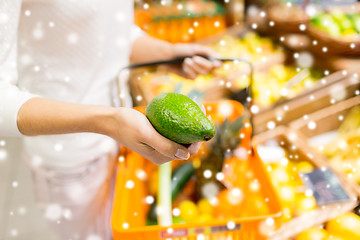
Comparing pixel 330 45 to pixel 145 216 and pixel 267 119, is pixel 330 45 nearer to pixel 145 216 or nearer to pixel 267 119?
pixel 267 119

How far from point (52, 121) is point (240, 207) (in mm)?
604

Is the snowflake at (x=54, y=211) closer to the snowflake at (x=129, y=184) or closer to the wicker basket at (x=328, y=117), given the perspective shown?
the snowflake at (x=129, y=184)

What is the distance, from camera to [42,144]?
1.04 m

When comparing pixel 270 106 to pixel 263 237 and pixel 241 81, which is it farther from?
pixel 263 237

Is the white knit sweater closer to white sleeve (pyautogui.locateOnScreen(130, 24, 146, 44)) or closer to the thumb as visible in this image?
white sleeve (pyautogui.locateOnScreen(130, 24, 146, 44))

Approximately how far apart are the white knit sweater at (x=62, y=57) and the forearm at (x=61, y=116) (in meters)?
0.03

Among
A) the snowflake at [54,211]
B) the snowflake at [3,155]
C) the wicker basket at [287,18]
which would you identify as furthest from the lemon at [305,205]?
the snowflake at [3,155]

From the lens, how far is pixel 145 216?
944 mm

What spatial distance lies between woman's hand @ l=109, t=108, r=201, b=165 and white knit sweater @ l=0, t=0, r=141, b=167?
0.81 ft

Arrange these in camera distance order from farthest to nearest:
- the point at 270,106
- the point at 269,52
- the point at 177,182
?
1. the point at 269,52
2. the point at 270,106
3. the point at 177,182

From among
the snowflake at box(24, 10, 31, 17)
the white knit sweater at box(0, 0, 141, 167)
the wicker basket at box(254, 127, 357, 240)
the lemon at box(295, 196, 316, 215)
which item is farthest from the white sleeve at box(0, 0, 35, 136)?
the lemon at box(295, 196, 316, 215)

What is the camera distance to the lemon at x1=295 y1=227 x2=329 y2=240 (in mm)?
992

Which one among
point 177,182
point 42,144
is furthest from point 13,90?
point 177,182

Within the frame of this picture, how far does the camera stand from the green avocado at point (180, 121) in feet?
2.00
